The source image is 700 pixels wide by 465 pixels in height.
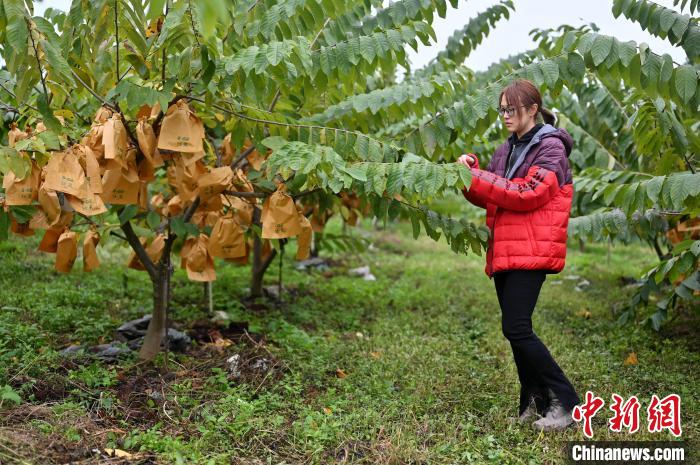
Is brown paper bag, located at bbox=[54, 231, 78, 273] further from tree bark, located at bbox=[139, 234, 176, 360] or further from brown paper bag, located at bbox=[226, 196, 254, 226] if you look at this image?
brown paper bag, located at bbox=[226, 196, 254, 226]

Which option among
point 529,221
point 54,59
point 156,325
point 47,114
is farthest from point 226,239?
point 529,221

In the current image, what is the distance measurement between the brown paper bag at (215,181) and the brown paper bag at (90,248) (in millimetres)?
739

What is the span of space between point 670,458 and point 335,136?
2.32m

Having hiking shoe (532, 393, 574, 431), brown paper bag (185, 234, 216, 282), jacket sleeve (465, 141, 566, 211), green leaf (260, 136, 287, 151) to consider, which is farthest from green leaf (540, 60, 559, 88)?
brown paper bag (185, 234, 216, 282)

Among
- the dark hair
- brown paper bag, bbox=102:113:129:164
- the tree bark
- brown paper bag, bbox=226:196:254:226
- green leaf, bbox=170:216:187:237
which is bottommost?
the tree bark

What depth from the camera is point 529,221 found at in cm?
342

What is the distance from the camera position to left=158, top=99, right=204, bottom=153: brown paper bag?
11.7ft

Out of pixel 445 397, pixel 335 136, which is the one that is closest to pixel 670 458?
pixel 445 397

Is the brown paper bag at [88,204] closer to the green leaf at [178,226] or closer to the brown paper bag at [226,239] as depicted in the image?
the green leaf at [178,226]

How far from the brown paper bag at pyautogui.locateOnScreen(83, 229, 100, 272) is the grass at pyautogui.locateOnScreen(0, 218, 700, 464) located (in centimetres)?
58

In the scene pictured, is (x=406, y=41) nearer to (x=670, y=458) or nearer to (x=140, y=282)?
(x=670, y=458)

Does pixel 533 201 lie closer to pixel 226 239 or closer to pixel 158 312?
pixel 226 239

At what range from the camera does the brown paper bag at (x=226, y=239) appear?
422 cm

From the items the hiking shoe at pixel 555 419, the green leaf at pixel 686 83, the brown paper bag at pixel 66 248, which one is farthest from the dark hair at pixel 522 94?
the brown paper bag at pixel 66 248
